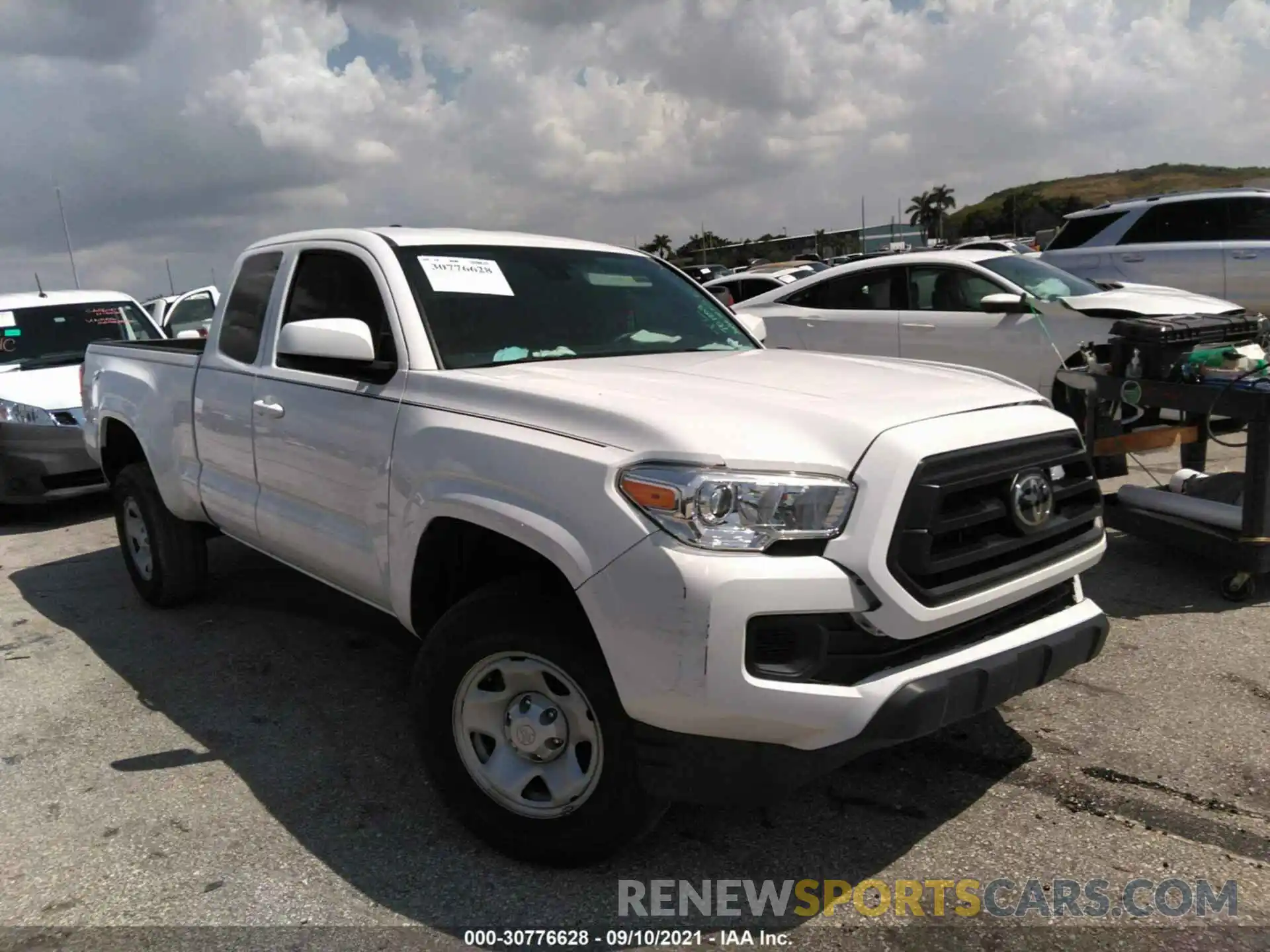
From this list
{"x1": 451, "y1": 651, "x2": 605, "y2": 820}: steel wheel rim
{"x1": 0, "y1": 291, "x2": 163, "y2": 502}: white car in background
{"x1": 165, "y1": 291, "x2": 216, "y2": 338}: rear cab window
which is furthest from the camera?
{"x1": 165, "y1": 291, "x2": 216, "y2": 338}: rear cab window

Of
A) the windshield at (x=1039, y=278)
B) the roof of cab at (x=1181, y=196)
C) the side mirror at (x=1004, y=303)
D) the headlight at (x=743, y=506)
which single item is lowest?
the headlight at (x=743, y=506)

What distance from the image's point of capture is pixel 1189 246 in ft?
34.2

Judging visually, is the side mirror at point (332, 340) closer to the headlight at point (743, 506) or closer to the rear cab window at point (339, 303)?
the rear cab window at point (339, 303)

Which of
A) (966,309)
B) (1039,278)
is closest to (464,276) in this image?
(966,309)

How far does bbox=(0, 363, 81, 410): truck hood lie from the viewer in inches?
306

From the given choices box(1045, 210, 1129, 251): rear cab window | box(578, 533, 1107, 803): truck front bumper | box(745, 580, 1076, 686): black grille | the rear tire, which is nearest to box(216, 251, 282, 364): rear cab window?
the rear tire

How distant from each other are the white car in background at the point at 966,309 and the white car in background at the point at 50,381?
5689 mm

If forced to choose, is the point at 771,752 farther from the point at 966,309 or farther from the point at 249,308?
the point at 966,309

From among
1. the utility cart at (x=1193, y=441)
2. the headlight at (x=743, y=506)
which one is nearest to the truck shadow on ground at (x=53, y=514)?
the headlight at (x=743, y=506)

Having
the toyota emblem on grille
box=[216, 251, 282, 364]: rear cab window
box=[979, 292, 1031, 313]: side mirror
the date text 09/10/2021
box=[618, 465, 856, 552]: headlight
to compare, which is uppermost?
box=[216, 251, 282, 364]: rear cab window

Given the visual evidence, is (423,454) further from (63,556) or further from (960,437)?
(63,556)

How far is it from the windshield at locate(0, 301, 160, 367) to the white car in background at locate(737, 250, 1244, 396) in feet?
19.8

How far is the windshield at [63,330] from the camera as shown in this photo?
345 inches

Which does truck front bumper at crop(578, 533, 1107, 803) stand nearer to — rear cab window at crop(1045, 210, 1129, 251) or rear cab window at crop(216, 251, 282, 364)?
rear cab window at crop(216, 251, 282, 364)
